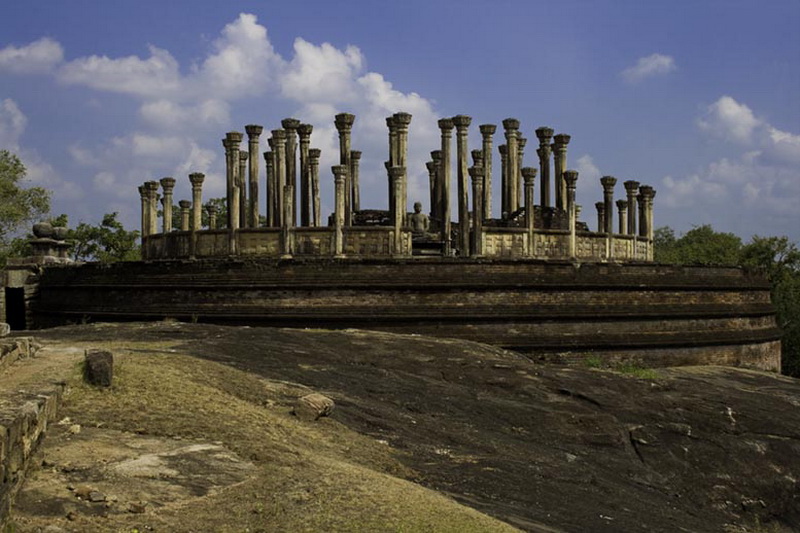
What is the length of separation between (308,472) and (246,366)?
3956mm

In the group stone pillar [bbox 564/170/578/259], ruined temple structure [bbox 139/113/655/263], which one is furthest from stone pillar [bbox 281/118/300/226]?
stone pillar [bbox 564/170/578/259]

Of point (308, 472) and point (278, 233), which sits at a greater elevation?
point (278, 233)

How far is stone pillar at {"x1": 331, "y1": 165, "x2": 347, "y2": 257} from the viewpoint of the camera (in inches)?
698

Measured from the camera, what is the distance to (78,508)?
16.8 feet

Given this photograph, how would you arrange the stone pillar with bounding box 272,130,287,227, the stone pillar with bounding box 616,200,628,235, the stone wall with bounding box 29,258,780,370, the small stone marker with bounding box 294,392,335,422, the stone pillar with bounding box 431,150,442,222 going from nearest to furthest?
the small stone marker with bounding box 294,392,335,422
the stone wall with bounding box 29,258,780,370
the stone pillar with bounding box 272,130,287,227
the stone pillar with bounding box 616,200,628,235
the stone pillar with bounding box 431,150,442,222

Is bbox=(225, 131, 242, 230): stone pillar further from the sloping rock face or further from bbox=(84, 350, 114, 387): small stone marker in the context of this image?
bbox=(84, 350, 114, 387): small stone marker

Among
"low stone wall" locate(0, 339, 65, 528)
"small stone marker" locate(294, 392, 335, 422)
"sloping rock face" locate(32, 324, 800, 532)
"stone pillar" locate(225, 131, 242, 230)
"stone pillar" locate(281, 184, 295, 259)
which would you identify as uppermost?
"stone pillar" locate(225, 131, 242, 230)

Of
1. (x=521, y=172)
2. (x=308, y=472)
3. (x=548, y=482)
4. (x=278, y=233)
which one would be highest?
(x=521, y=172)

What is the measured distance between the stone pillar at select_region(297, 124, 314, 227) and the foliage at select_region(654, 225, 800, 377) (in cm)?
1004

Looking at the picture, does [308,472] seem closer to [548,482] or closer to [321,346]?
[548,482]

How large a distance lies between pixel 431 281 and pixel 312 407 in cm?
935

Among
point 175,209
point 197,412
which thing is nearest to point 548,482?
point 197,412

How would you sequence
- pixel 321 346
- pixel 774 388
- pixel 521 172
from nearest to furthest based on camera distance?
pixel 321 346, pixel 774 388, pixel 521 172

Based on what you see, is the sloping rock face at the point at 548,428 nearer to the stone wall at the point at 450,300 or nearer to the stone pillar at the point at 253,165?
the stone wall at the point at 450,300
